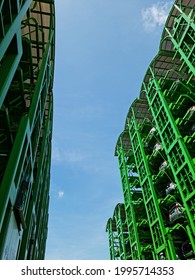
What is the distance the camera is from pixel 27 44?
1373 centimetres

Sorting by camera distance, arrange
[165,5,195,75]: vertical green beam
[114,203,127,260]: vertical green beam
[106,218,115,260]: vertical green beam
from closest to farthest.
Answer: [165,5,195,75]: vertical green beam → [114,203,127,260]: vertical green beam → [106,218,115,260]: vertical green beam

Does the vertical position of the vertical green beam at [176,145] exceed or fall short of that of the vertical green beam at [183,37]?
it falls short

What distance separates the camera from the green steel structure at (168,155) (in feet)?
59.9

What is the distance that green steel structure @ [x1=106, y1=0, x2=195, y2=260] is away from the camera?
18.3 metres

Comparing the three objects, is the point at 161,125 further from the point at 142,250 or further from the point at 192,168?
the point at 142,250

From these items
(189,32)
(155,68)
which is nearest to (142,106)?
(155,68)

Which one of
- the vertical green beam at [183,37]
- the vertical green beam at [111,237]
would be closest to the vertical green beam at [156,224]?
the vertical green beam at [183,37]

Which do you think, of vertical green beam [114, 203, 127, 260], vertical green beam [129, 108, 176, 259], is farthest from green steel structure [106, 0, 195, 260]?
vertical green beam [114, 203, 127, 260]

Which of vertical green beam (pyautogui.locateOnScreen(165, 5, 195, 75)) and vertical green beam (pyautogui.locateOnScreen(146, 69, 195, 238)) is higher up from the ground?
vertical green beam (pyautogui.locateOnScreen(165, 5, 195, 75))

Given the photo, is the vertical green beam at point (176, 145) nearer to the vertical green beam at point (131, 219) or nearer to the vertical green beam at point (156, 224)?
the vertical green beam at point (156, 224)

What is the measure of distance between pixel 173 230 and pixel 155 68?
16.9 metres

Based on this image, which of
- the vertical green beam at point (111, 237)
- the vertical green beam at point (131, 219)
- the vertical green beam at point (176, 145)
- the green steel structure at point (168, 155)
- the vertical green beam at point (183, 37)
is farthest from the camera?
the vertical green beam at point (111, 237)

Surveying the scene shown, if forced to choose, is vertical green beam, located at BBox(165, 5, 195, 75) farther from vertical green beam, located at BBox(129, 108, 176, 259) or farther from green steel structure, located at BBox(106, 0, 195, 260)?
vertical green beam, located at BBox(129, 108, 176, 259)

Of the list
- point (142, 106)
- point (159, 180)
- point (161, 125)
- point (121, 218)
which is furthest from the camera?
point (121, 218)
